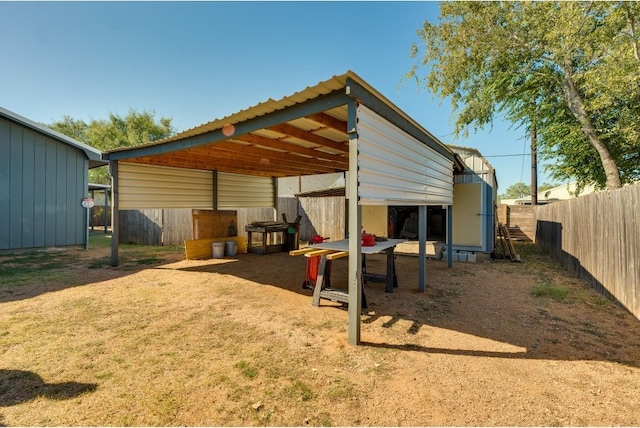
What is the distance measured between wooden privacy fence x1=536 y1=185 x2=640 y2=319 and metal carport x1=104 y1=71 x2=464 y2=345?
8.56 ft

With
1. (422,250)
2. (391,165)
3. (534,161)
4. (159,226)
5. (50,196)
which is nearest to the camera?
(391,165)

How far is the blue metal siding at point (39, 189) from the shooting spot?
814cm

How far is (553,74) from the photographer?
9.82 meters

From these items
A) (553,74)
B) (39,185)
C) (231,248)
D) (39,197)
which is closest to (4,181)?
(39,185)

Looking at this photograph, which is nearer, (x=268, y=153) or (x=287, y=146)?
(x=287, y=146)

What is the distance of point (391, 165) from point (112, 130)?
29304mm

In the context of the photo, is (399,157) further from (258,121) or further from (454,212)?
(454,212)

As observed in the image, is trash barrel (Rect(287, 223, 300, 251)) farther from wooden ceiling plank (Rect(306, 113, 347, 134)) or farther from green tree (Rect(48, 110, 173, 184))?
green tree (Rect(48, 110, 173, 184))

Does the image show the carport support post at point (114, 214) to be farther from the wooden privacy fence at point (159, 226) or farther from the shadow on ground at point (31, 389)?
the shadow on ground at point (31, 389)

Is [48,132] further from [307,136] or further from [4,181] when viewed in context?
[307,136]

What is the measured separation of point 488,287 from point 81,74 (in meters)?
14.6

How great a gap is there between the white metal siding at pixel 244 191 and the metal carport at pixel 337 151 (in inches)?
45.7

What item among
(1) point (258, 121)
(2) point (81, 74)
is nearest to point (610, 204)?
(1) point (258, 121)

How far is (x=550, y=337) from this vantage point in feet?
10.6
